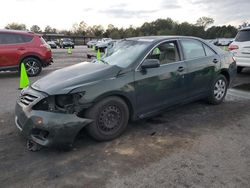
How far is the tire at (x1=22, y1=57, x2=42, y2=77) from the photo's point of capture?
11.1 meters

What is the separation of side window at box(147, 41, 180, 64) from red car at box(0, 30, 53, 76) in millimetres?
7263

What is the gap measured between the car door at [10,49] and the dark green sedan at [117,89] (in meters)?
6.33

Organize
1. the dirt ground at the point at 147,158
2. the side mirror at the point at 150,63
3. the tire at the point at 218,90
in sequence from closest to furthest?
the dirt ground at the point at 147,158, the side mirror at the point at 150,63, the tire at the point at 218,90

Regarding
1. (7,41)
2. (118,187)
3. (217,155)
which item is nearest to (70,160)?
(118,187)

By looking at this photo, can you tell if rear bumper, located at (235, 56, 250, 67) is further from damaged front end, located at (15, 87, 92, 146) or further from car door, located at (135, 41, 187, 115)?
damaged front end, located at (15, 87, 92, 146)

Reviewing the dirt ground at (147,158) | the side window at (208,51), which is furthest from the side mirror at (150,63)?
the side window at (208,51)

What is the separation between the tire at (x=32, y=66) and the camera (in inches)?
436

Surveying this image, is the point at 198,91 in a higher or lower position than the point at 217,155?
higher

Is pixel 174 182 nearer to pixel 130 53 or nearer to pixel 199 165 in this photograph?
pixel 199 165

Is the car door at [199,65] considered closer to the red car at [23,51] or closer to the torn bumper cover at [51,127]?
the torn bumper cover at [51,127]

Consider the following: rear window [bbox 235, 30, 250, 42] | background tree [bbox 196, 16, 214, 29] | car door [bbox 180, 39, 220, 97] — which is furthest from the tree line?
car door [bbox 180, 39, 220, 97]

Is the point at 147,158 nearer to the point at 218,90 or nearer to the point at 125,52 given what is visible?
the point at 125,52

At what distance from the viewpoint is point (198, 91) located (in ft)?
19.1

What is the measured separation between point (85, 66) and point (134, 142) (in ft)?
5.52
